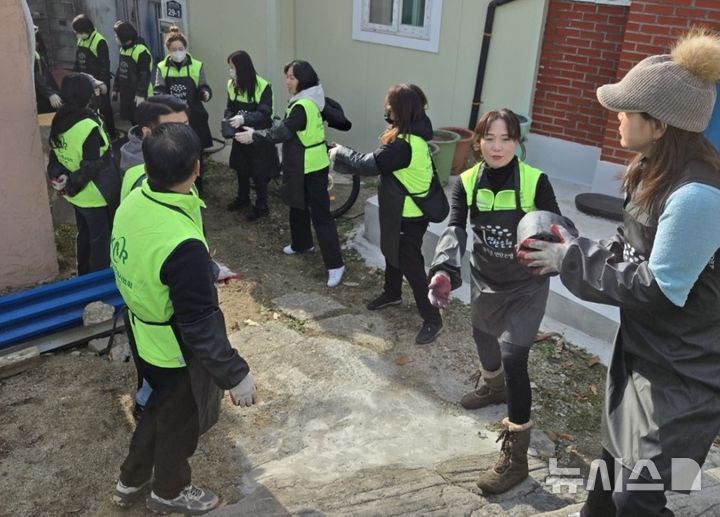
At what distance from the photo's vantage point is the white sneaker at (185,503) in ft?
10.6

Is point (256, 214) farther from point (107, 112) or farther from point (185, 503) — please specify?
point (185, 503)

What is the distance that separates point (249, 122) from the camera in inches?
266

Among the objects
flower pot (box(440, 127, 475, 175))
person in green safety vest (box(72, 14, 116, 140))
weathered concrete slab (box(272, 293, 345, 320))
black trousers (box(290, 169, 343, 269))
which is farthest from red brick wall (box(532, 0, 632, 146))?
person in green safety vest (box(72, 14, 116, 140))

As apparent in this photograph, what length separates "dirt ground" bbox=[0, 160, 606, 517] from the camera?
346 cm

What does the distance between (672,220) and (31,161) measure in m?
4.69

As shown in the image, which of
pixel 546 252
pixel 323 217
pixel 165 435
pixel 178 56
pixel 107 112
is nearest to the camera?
pixel 546 252

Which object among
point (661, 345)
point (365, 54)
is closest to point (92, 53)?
point (365, 54)

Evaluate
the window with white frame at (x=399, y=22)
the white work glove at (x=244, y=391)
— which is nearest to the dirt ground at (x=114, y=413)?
the white work glove at (x=244, y=391)

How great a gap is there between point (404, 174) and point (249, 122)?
2.54 m

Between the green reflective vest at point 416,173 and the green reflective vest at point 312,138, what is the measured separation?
1.27 m

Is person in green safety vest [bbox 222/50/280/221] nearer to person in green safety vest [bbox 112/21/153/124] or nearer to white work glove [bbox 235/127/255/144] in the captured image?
white work glove [bbox 235/127/255/144]

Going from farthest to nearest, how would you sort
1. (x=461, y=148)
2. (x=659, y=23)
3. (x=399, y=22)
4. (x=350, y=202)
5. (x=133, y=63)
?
1. (x=133, y=63)
2. (x=399, y=22)
3. (x=350, y=202)
4. (x=461, y=148)
5. (x=659, y=23)

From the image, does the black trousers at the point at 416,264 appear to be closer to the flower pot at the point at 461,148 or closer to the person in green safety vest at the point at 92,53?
the flower pot at the point at 461,148

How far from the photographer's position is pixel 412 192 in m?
4.79
